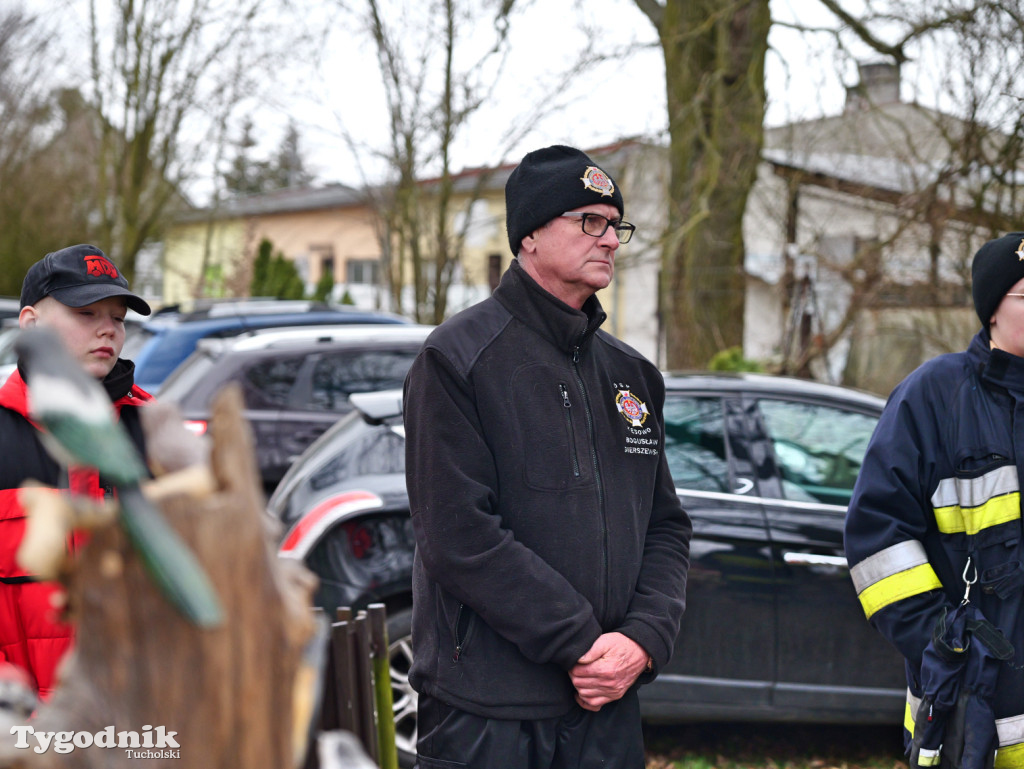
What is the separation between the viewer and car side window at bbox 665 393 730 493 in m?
4.43

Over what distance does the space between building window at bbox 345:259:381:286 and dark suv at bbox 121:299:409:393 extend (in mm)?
24017

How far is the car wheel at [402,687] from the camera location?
4.30 metres

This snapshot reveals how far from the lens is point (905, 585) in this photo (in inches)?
99.8

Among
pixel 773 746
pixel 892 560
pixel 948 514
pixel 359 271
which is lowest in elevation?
pixel 773 746

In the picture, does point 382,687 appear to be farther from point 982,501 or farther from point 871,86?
point 871,86

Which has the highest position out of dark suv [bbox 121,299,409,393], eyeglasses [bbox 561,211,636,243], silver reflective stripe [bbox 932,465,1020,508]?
eyeglasses [bbox 561,211,636,243]

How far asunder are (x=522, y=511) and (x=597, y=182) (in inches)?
32.4

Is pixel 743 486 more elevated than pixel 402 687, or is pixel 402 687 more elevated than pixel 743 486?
pixel 743 486

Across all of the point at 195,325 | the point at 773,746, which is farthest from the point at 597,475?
the point at 195,325

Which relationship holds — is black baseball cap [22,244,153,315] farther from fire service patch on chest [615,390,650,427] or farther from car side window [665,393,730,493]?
car side window [665,393,730,493]

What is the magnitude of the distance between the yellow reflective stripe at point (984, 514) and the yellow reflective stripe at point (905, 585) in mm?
126

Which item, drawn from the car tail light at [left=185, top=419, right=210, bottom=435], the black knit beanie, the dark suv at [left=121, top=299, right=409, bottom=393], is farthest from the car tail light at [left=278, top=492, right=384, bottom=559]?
the dark suv at [left=121, top=299, right=409, bottom=393]

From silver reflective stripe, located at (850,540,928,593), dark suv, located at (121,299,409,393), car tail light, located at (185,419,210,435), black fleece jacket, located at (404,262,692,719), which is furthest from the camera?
dark suv, located at (121,299,409,393)

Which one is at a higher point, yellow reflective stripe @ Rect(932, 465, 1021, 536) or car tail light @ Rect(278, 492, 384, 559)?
yellow reflective stripe @ Rect(932, 465, 1021, 536)
